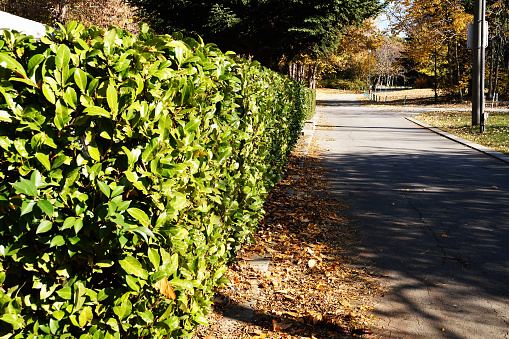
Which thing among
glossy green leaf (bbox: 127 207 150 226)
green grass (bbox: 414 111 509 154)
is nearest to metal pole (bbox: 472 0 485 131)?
green grass (bbox: 414 111 509 154)

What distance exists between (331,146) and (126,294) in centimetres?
1194

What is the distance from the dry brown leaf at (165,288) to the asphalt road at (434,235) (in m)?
1.83

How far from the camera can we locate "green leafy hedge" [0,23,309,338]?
1.99m

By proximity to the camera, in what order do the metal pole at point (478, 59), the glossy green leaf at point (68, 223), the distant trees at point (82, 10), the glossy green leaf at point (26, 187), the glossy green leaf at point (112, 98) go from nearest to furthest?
the glossy green leaf at point (26, 187), the glossy green leaf at point (68, 223), the glossy green leaf at point (112, 98), the metal pole at point (478, 59), the distant trees at point (82, 10)

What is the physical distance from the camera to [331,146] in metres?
13.7

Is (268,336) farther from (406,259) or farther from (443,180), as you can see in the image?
(443,180)

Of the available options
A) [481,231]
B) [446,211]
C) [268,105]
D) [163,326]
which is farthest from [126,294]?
[446,211]

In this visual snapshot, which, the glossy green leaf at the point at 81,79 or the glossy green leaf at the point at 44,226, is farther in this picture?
the glossy green leaf at the point at 81,79

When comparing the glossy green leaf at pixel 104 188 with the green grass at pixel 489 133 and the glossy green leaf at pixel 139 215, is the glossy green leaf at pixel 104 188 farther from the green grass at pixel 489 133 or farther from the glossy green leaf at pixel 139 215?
the green grass at pixel 489 133

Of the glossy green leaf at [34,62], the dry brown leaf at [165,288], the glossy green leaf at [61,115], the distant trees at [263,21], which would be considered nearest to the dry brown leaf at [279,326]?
the dry brown leaf at [165,288]

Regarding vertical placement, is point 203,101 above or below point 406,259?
above

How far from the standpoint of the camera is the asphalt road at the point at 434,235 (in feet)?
12.1

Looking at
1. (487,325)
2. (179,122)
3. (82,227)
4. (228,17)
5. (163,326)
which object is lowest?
(487,325)

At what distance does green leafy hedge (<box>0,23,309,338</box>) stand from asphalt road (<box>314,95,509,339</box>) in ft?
6.70
